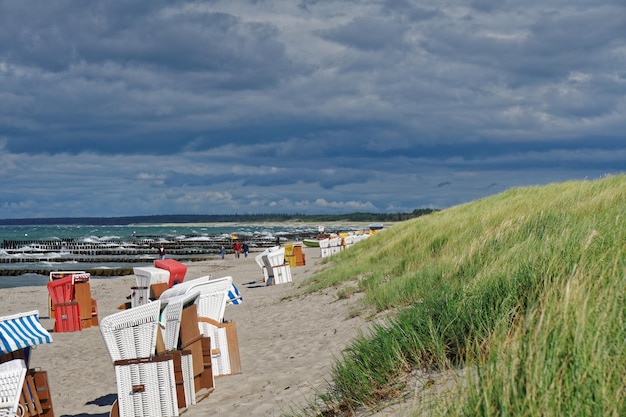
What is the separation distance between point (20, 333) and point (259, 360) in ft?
11.7

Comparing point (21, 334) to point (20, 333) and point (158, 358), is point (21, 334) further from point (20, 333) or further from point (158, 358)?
point (158, 358)

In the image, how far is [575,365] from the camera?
3135 millimetres

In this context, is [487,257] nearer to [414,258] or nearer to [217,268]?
[414,258]

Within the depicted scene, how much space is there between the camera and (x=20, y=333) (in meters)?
7.42

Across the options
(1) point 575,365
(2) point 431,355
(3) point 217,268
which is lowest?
(3) point 217,268

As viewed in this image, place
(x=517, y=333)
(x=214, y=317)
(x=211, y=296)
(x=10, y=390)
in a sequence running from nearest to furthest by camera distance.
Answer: (x=517, y=333), (x=10, y=390), (x=211, y=296), (x=214, y=317)

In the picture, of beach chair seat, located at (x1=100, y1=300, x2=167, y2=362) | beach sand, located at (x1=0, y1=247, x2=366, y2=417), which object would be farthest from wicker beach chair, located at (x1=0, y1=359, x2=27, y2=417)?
beach sand, located at (x1=0, y1=247, x2=366, y2=417)

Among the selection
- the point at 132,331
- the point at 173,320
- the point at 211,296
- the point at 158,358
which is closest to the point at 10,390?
the point at 132,331

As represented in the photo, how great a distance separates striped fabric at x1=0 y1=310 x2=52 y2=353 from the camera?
7.21 m

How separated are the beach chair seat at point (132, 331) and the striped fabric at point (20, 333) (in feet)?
2.59

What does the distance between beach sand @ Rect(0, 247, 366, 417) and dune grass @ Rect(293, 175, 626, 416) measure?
33.6 inches

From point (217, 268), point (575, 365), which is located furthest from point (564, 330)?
point (217, 268)

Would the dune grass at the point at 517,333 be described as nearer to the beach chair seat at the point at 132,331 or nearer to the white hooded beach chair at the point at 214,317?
the beach chair seat at the point at 132,331

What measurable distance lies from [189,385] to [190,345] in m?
0.51
